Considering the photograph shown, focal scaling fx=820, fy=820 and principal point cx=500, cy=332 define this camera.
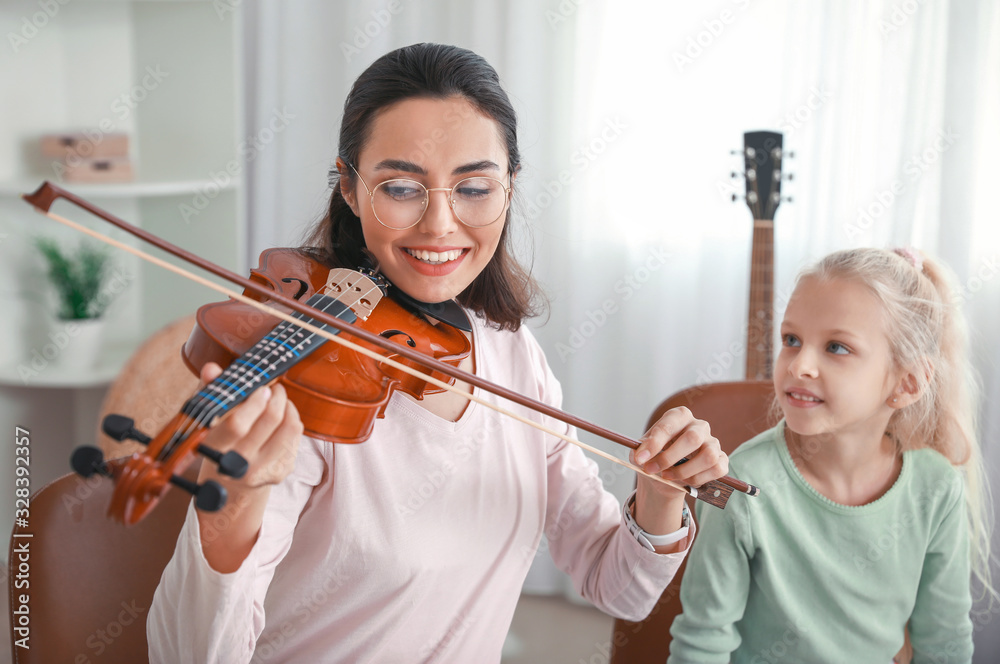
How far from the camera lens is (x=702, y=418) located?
4.54 ft

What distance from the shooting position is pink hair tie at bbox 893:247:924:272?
1.27 metres

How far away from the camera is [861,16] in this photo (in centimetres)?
212

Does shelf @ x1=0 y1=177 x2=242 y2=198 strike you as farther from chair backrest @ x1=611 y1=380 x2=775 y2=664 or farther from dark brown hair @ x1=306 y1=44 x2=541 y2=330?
chair backrest @ x1=611 y1=380 x2=775 y2=664

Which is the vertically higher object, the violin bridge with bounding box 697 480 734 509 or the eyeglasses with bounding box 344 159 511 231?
the eyeglasses with bounding box 344 159 511 231

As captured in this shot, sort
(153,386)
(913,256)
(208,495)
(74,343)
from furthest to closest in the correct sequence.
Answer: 1. (74,343)
2. (153,386)
3. (913,256)
4. (208,495)

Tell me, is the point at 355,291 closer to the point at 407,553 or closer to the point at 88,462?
the point at 407,553

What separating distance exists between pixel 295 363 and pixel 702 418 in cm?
79

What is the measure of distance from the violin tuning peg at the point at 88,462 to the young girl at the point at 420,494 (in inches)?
9.1

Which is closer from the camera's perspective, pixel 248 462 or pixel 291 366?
pixel 248 462

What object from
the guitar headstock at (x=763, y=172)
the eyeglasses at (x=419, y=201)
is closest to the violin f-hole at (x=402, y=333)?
the eyeglasses at (x=419, y=201)

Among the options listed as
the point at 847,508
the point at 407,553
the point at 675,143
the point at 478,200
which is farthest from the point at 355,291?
the point at 675,143

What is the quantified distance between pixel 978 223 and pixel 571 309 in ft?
3.59

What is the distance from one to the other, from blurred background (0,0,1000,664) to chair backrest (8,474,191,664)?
3.95ft

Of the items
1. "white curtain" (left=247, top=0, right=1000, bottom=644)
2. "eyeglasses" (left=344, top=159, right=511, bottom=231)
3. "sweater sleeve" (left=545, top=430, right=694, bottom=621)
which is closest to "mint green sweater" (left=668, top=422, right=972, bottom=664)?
"sweater sleeve" (left=545, top=430, right=694, bottom=621)
